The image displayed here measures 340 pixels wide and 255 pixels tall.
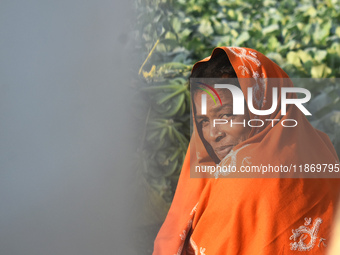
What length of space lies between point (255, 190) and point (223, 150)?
6.5 inches

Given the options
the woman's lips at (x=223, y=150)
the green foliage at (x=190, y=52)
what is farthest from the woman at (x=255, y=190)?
the green foliage at (x=190, y=52)

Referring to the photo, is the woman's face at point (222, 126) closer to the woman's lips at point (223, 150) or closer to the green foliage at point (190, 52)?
the woman's lips at point (223, 150)

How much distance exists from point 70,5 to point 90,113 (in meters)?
0.36

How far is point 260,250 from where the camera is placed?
0.85m

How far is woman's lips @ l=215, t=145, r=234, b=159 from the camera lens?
3.26 feet

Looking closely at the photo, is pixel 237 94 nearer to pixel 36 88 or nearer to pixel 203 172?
pixel 203 172

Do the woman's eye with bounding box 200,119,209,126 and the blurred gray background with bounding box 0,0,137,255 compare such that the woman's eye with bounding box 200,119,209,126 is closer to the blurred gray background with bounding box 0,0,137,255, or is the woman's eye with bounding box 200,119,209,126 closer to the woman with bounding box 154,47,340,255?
the woman with bounding box 154,47,340,255

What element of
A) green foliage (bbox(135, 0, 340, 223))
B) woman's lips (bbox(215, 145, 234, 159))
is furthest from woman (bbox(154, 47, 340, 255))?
green foliage (bbox(135, 0, 340, 223))

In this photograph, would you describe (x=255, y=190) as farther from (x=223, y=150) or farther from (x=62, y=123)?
(x=62, y=123)

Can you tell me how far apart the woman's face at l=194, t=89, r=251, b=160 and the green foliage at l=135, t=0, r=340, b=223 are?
0.96 ft

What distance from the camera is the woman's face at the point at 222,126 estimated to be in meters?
0.97

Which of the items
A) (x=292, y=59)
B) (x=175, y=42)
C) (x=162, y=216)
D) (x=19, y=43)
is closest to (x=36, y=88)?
(x=19, y=43)

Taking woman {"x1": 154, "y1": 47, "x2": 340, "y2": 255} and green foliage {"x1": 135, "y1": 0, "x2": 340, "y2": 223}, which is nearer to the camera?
woman {"x1": 154, "y1": 47, "x2": 340, "y2": 255}

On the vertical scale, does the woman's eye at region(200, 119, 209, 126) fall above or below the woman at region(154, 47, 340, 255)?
above
